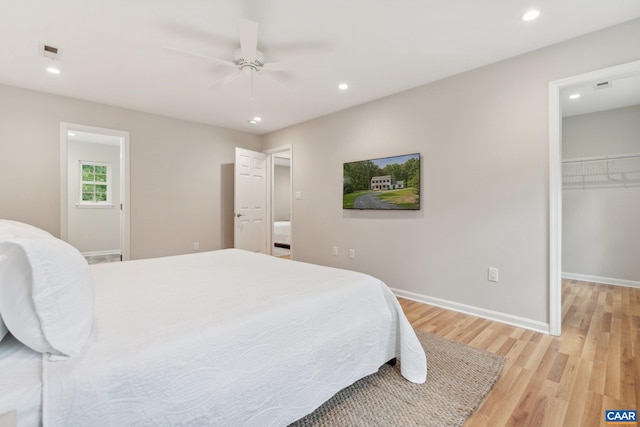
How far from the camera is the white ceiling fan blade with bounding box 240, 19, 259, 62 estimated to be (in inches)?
75.1

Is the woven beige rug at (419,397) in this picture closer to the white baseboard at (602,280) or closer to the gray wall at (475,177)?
the gray wall at (475,177)

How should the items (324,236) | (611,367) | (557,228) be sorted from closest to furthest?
(611,367), (557,228), (324,236)

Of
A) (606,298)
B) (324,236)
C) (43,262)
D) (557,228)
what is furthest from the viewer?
(324,236)

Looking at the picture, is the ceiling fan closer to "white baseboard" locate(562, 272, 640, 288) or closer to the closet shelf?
the closet shelf

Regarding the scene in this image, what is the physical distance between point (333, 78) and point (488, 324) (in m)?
2.85

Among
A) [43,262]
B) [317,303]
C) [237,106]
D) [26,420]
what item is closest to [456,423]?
[317,303]

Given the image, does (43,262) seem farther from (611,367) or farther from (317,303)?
(611,367)

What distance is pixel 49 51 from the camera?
96.9 inches

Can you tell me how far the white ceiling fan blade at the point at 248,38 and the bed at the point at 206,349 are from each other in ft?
5.48

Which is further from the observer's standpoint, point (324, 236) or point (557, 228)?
point (324, 236)

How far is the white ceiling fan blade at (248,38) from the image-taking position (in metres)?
1.91

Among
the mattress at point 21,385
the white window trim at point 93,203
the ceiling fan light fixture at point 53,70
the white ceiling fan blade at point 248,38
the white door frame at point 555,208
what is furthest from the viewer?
the white window trim at point 93,203

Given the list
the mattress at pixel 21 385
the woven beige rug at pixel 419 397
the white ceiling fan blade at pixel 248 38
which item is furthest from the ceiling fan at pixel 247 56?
the woven beige rug at pixel 419 397

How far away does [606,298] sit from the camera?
128 inches
